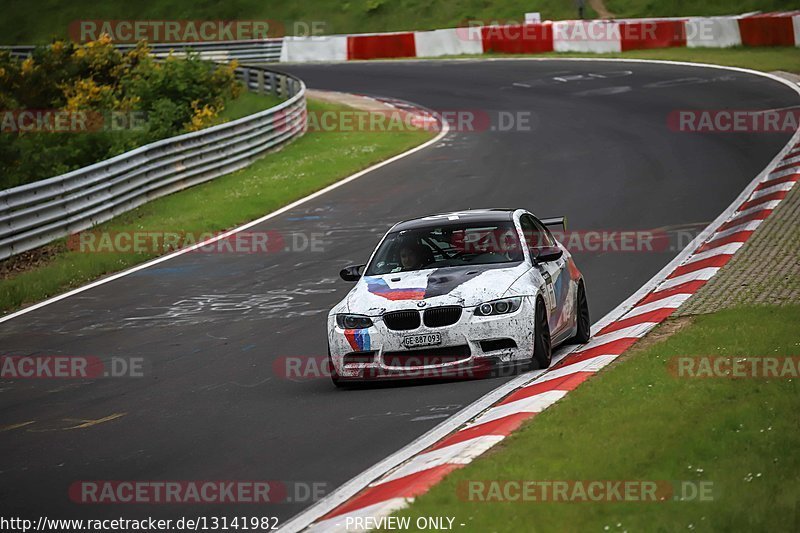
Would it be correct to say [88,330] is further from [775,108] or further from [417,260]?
[775,108]

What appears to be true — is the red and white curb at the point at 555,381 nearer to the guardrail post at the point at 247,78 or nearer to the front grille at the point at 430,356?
the front grille at the point at 430,356

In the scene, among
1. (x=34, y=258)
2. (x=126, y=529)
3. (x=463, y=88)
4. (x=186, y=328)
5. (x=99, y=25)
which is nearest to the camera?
(x=126, y=529)

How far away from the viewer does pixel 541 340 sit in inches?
424

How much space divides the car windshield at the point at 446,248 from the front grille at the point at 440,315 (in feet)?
3.26

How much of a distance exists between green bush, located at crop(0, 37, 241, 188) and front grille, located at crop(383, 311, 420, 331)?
59.4 ft

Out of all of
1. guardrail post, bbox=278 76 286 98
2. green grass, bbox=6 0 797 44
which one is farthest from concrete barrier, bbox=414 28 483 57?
guardrail post, bbox=278 76 286 98

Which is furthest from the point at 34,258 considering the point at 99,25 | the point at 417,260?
the point at 99,25

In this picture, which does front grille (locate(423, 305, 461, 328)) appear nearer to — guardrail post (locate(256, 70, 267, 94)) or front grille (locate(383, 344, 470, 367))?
A: front grille (locate(383, 344, 470, 367))

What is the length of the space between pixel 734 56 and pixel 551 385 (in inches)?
1280

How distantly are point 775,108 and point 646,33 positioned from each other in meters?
16.2

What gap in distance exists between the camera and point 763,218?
55.9ft

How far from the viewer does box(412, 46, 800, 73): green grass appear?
121 ft

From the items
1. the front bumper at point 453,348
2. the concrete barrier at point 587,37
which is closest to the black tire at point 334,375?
the front bumper at point 453,348

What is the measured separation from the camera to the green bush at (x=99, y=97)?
1146 inches
